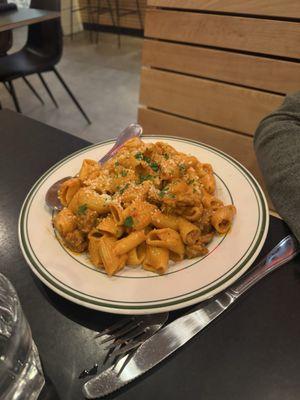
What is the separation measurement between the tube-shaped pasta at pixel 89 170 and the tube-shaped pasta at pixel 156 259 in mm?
238

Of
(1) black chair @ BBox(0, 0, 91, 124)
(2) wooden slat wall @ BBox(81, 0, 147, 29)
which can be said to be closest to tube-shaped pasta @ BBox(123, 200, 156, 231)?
(1) black chair @ BBox(0, 0, 91, 124)

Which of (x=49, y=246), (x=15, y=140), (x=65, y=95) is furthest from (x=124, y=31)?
(x=49, y=246)

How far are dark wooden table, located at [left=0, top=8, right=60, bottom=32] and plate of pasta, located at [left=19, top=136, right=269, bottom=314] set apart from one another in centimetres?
185

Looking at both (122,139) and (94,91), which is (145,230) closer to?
(122,139)

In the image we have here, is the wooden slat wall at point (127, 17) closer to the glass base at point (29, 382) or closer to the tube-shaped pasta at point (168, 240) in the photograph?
the tube-shaped pasta at point (168, 240)

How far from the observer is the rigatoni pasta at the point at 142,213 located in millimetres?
618

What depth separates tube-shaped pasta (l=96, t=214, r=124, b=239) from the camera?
648 millimetres

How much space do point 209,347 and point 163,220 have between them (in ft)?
0.83

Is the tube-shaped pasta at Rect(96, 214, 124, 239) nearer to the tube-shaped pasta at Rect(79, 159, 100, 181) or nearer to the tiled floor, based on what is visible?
the tube-shaped pasta at Rect(79, 159, 100, 181)

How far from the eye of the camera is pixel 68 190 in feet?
2.42

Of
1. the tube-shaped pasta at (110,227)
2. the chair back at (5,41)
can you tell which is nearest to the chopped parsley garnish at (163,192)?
the tube-shaped pasta at (110,227)

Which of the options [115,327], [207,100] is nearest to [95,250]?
[115,327]

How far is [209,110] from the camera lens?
1.46 meters

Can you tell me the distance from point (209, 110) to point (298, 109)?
1.82ft
